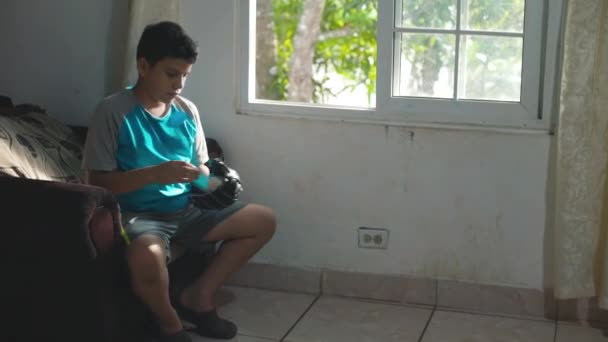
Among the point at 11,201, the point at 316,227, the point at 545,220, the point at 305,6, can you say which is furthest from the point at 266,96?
the point at 11,201

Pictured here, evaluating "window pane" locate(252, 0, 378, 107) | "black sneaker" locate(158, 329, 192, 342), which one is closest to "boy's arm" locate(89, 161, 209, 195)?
"black sneaker" locate(158, 329, 192, 342)

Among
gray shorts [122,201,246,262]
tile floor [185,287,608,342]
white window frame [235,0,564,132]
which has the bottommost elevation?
tile floor [185,287,608,342]

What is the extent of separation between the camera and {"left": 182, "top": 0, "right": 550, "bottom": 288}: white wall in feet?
10.3

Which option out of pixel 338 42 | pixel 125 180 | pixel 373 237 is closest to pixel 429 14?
pixel 373 237

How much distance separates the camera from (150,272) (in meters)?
2.64

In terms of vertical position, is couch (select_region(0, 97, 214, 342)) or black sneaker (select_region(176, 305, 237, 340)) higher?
couch (select_region(0, 97, 214, 342))

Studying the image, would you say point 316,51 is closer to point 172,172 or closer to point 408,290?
point 408,290

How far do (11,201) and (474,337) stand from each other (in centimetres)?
156

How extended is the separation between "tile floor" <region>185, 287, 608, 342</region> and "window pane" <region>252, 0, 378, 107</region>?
2.84 meters

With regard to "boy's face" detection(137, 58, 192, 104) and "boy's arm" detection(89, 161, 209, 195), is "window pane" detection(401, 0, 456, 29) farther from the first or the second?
"boy's arm" detection(89, 161, 209, 195)

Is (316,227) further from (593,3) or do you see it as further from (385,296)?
(593,3)

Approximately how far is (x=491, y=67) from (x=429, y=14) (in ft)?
0.94

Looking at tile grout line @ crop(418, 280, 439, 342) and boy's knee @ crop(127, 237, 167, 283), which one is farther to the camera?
tile grout line @ crop(418, 280, 439, 342)

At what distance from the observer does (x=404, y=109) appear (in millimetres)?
3158
